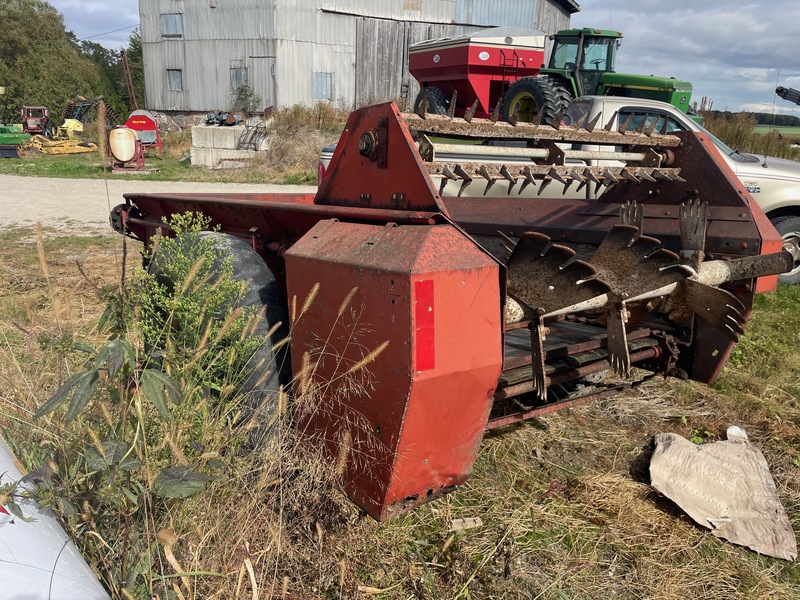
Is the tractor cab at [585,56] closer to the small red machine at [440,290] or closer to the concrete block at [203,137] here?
the small red machine at [440,290]

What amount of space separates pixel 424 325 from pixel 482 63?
1244 centimetres

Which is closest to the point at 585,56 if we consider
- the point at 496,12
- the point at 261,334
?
the point at 261,334

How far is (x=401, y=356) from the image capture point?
180cm

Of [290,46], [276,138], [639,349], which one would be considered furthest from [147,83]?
[639,349]

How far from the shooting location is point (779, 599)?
6.87 feet

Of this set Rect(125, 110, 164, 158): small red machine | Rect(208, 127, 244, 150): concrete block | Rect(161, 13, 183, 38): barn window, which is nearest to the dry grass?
Rect(208, 127, 244, 150): concrete block

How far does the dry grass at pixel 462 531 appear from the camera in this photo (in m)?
1.77

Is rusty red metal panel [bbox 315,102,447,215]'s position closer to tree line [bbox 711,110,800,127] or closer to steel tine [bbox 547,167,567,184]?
steel tine [bbox 547,167,567,184]

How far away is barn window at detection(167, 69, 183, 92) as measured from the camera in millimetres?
23967

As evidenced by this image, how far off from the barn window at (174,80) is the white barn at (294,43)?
0.12ft

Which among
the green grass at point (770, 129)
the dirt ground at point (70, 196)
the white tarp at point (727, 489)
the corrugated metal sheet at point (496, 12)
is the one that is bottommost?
the dirt ground at point (70, 196)

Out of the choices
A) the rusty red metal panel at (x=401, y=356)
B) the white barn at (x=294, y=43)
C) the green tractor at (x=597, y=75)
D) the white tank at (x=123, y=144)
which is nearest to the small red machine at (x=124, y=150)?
the white tank at (x=123, y=144)

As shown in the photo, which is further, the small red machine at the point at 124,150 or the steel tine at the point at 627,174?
the small red machine at the point at 124,150

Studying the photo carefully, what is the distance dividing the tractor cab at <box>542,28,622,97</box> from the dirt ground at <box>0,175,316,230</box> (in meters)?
5.63
